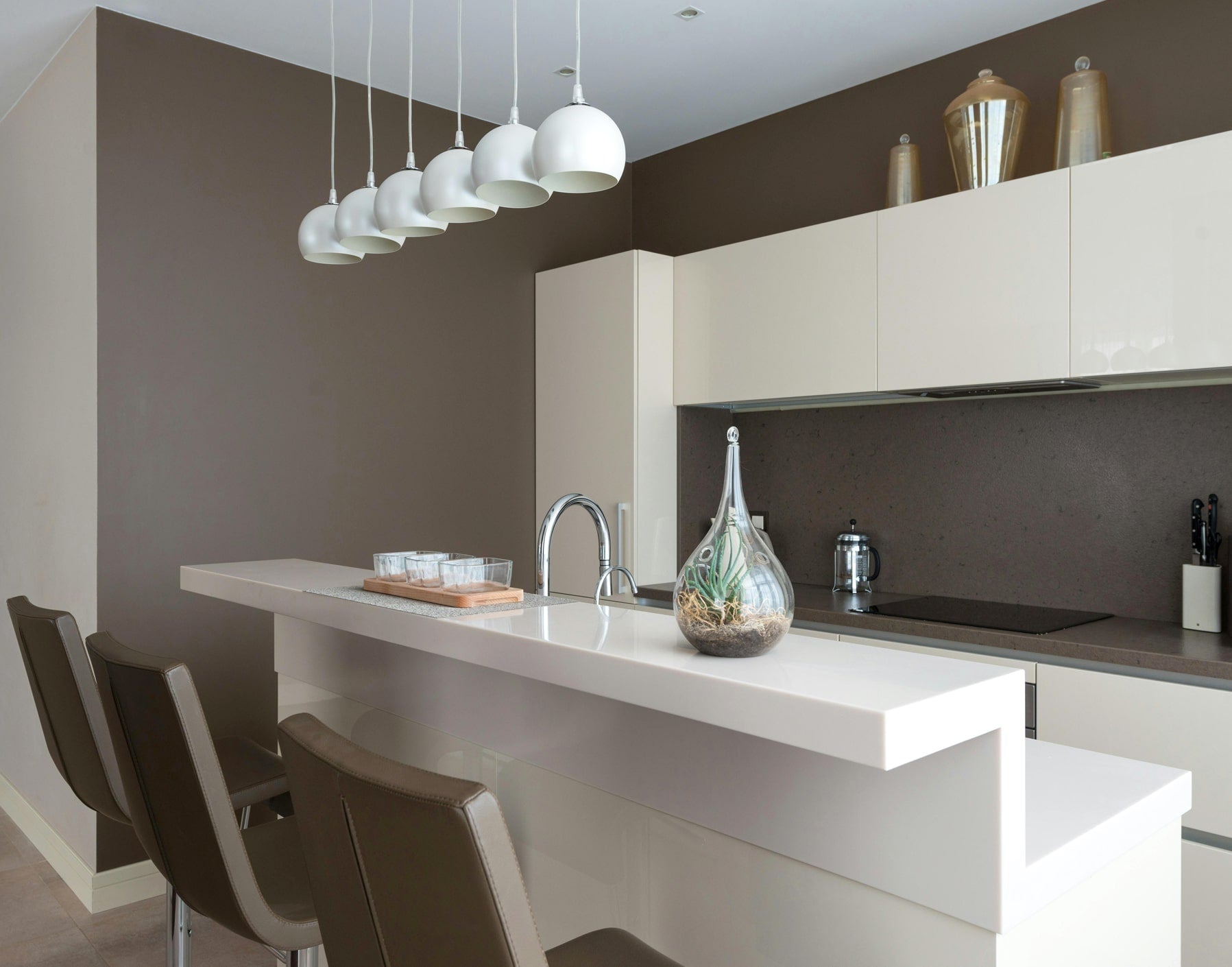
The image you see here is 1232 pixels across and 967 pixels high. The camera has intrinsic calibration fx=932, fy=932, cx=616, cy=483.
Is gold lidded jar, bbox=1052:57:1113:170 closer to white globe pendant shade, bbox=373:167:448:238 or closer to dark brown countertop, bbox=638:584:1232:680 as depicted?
dark brown countertop, bbox=638:584:1232:680

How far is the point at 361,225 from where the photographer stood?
2.10 meters

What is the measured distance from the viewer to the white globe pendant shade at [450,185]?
1.84 meters

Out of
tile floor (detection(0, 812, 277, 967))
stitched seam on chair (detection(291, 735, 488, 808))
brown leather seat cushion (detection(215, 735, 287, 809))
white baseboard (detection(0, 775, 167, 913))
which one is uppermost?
stitched seam on chair (detection(291, 735, 488, 808))

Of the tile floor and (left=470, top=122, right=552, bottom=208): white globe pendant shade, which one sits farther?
the tile floor

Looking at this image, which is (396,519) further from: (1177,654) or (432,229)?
(1177,654)

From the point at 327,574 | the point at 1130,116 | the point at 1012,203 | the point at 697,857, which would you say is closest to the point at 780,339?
the point at 1012,203

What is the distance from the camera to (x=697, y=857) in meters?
1.40

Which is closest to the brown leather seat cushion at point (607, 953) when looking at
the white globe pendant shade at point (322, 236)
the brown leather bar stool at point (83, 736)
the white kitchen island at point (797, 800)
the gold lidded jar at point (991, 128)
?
the white kitchen island at point (797, 800)

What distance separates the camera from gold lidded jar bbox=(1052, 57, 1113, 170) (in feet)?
8.61

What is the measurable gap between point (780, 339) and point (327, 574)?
5.84ft

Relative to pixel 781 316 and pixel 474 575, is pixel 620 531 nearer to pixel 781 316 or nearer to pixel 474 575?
pixel 781 316

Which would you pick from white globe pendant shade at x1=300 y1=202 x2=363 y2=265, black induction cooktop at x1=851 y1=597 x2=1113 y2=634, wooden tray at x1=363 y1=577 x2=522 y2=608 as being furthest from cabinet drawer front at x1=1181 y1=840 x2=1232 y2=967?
white globe pendant shade at x1=300 y1=202 x2=363 y2=265

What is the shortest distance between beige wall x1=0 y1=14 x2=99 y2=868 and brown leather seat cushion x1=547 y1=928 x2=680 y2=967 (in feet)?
7.31

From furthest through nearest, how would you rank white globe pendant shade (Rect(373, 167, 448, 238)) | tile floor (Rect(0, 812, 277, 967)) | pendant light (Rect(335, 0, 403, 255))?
tile floor (Rect(0, 812, 277, 967)) < pendant light (Rect(335, 0, 403, 255)) < white globe pendant shade (Rect(373, 167, 448, 238))
